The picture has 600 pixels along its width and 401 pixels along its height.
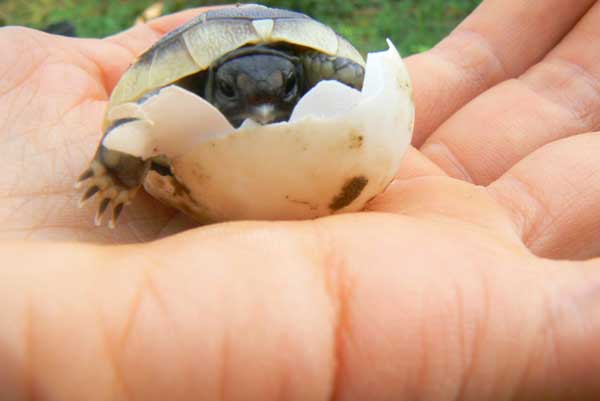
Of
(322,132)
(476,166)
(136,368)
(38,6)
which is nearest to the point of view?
(136,368)

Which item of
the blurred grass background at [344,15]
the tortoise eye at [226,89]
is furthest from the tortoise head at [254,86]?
the blurred grass background at [344,15]

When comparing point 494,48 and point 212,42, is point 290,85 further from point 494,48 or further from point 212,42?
point 494,48

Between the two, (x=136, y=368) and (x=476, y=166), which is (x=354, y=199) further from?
(x=476, y=166)

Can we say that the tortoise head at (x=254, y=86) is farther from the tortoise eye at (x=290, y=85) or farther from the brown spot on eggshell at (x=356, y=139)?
the brown spot on eggshell at (x=356, y=139)

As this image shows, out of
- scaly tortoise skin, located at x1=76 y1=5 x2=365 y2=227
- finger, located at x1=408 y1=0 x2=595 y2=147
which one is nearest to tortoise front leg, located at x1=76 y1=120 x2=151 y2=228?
scaly tortoise skin, located at x1=76 y1=5 x2=365 y2=227

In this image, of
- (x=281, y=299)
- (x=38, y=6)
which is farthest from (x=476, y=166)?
(x=38, y=6)

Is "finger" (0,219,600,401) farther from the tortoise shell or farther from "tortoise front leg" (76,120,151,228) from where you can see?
the tortoise shell

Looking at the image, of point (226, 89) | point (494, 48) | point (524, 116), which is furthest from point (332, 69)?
point (494, 48)
